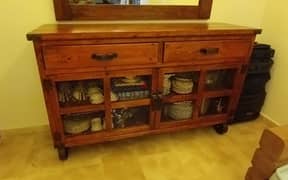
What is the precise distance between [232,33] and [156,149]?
979 millimetres

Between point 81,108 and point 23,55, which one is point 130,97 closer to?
point 81,108

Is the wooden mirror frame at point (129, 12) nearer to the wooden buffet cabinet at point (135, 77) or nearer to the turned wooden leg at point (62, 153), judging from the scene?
the wooden buffet cabinet at point (135, 77)

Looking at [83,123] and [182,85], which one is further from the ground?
[182,85]

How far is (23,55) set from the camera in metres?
1.53

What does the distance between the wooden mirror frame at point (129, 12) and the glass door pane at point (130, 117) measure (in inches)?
26.6

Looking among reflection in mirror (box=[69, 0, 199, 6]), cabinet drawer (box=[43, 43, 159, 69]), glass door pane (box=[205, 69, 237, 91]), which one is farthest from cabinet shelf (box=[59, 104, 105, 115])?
glass door pane (box=[205, 69, 237, 91])

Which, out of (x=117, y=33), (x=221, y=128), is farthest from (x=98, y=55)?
(x=221, y=128)

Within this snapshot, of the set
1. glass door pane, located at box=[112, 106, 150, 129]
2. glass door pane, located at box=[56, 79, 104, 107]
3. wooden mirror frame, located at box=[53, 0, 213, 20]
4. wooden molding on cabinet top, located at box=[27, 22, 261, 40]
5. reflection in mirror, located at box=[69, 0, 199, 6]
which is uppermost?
reflection in mirror, located at box=[69, 0, 199, 6]

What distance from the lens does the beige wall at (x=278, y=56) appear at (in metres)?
1.79

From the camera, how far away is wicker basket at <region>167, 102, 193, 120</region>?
1620 millimetres

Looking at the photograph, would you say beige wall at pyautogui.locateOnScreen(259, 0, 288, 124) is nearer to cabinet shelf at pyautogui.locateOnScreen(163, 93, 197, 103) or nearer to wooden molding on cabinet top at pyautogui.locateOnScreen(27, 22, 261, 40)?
wooden molding on cabinet top at pyautogui.locateOnScreen(27, 22, 261, 40)

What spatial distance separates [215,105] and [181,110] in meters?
0.34

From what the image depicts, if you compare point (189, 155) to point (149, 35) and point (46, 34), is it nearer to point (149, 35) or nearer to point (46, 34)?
point (149, 35)

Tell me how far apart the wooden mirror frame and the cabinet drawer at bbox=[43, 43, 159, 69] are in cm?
43
